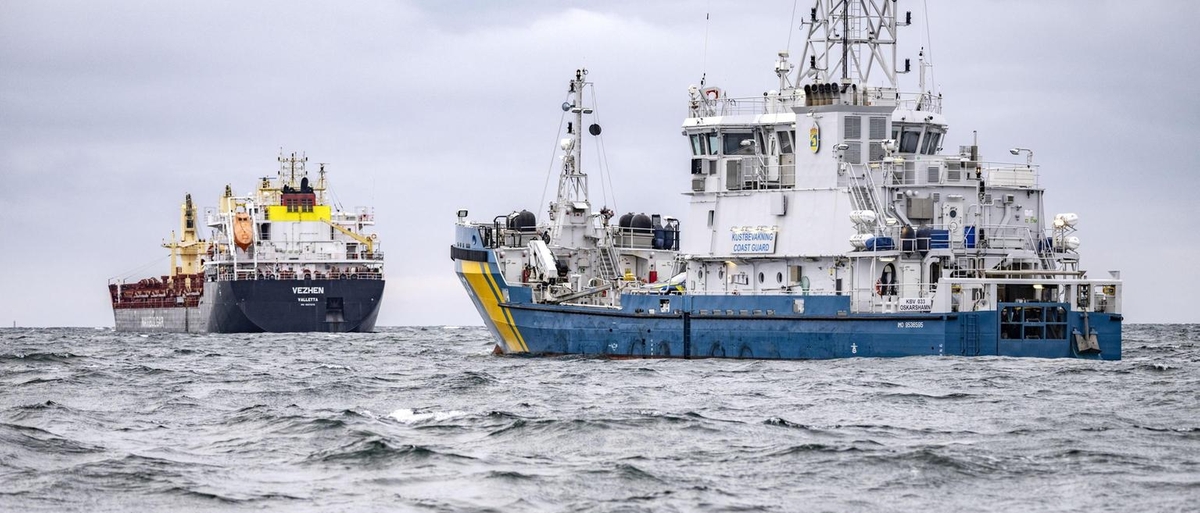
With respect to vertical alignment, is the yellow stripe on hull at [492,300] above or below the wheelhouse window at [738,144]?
below

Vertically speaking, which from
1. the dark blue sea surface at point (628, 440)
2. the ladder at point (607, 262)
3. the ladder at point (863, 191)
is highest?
the ladder at point (863, 191)

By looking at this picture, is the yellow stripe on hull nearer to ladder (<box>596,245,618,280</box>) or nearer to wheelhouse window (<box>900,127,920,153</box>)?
ladder (<box>596,245,618,280</box>)

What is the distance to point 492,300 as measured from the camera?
4841cm

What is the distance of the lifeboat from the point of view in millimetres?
91875

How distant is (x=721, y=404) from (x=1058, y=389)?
21.2ft

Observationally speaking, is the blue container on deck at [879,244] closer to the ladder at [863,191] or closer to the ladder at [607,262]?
the ladder at [863,191]

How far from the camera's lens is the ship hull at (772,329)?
36.8 metres

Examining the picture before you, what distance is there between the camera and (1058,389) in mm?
29875

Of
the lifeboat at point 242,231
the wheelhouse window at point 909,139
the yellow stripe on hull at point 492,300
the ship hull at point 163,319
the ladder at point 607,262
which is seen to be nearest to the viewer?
the wheelhouse window at point 909,139

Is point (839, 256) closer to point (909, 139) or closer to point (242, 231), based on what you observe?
point (909, 139)

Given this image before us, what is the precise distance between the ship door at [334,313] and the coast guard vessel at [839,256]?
1508 inches

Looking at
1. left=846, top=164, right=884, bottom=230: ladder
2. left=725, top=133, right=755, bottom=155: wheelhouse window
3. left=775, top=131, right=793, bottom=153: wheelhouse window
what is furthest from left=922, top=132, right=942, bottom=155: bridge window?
left=725, top=133, right=755, bottom=155: wheelhouse window

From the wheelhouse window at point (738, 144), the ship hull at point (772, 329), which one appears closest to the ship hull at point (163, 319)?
the ship hull at point (772, 329)

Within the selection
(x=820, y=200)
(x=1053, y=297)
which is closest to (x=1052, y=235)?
(x=1053, y=297)
